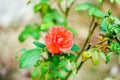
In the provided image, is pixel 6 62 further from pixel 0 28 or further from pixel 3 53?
pixel 0 28

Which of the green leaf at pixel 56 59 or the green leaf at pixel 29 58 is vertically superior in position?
the green leaf at pixel 29 58

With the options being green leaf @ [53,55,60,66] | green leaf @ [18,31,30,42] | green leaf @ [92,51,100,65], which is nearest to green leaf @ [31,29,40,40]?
green leaf @ [18,31,30,42]

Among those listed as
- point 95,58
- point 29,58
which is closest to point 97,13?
point 95,58

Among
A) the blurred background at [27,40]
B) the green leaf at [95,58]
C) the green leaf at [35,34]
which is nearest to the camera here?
the green leaf at [95,58]

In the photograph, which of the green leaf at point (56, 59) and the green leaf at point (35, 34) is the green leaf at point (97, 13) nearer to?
the green leaf at point (56, 59)

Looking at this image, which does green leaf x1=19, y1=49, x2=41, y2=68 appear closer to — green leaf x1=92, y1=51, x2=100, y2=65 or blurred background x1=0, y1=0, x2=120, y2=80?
green leaf x1=92, y1=51, x2=100, y2=65

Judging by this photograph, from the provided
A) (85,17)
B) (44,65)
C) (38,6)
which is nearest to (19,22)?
(85,17)

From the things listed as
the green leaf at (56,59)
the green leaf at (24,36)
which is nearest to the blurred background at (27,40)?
the green leaf at (24,36)
